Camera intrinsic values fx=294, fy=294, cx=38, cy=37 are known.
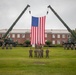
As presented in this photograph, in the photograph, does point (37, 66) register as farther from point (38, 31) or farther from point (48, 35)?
point (48, 35)

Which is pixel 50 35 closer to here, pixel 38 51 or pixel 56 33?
pixel 56 33

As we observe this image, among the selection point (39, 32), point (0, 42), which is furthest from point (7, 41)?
point (39, 32)

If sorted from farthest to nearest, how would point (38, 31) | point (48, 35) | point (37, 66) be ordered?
point (48, 35)
point (38, 31)
point (37, 66)

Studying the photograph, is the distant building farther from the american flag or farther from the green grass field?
the green grass field

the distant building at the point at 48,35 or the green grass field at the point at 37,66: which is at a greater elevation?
the distant building at the point at 48,35

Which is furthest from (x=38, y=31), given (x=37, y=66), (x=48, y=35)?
(x=48, y=35)

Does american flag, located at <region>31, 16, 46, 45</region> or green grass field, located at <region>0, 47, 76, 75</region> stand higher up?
american flag, located at <region>31, 16, 46, 45</region>

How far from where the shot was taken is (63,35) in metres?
115

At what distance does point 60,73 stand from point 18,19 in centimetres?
2760

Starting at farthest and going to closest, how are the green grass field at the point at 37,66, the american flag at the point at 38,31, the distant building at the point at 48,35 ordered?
the distant building at the point at 48,35, the american flag at the point at 38,31, the green grass field at the point at 37,66

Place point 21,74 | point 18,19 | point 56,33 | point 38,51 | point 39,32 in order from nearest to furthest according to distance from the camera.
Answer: point 21,74
point 38,51
point 39,32
point 18,19
point 56,33

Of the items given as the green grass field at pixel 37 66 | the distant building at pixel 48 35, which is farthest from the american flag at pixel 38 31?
the distant building at pixel 48 35

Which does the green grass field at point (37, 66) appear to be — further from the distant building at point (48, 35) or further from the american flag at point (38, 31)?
the distant building at point (48, 35)

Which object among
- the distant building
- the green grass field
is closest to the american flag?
the green grass field
